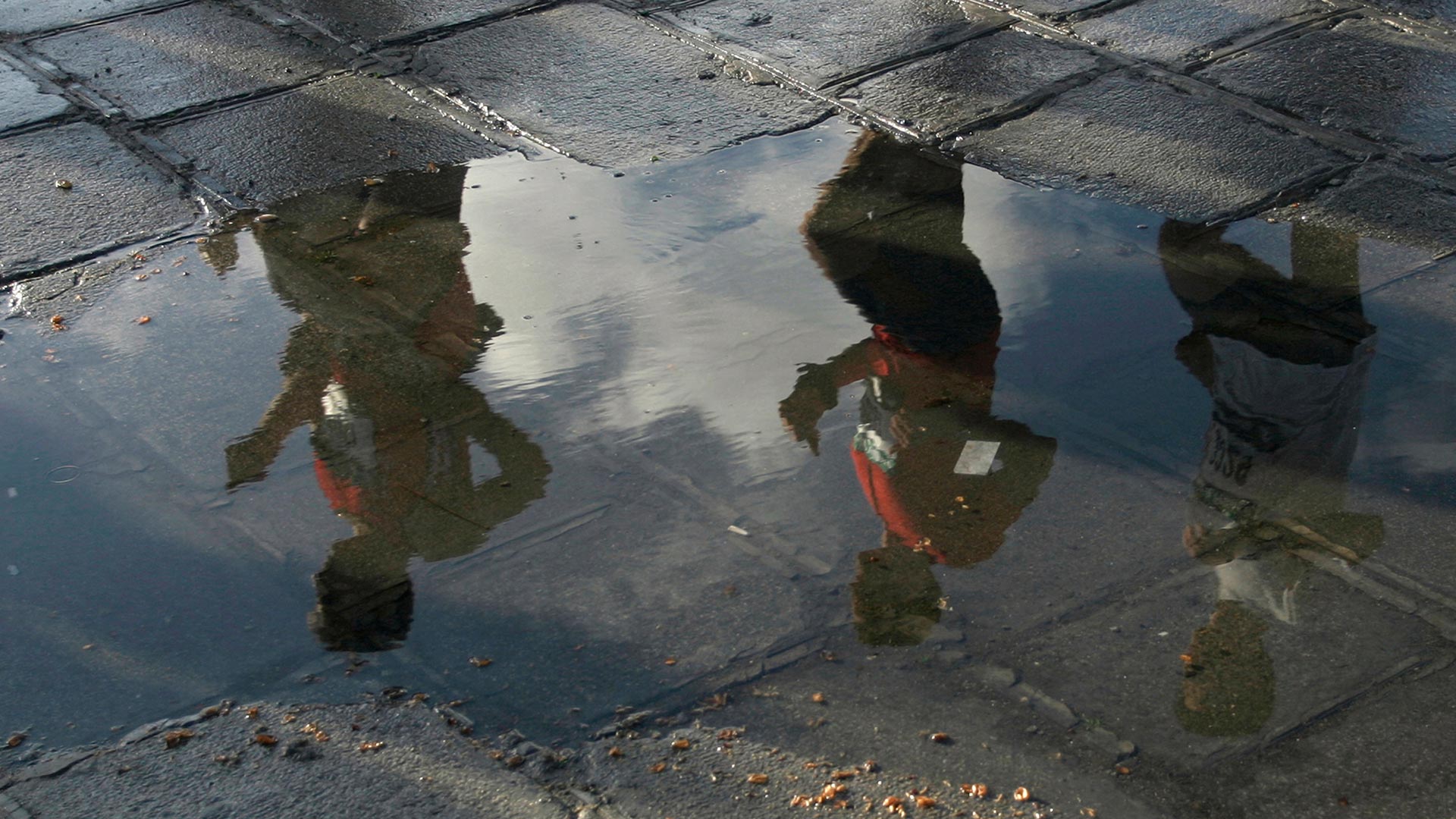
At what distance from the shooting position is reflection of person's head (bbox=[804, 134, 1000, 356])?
144 inches

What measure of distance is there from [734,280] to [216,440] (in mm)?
1509

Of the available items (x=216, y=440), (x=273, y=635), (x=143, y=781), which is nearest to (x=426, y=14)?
(x=216, y=440)

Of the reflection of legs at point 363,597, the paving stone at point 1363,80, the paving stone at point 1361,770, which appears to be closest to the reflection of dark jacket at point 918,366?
the paving stone at point 1361,770

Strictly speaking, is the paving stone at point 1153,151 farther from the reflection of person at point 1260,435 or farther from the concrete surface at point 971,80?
the reflection of person at point 1260,435

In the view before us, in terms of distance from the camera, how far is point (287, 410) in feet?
11.1

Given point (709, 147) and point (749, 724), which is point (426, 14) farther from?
point (749, 724)

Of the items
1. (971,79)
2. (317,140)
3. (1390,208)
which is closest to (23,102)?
(317,140)

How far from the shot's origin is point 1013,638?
2.66 metres

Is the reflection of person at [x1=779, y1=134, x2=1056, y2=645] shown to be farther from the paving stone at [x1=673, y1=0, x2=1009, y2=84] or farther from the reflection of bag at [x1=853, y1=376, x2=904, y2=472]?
the paving stone at [x1=673, y1=0, x2=1009, y2=84]

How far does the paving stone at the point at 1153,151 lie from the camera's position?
4.29 m

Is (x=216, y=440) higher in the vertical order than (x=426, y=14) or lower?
lower

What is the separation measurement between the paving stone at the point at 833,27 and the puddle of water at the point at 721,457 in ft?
3.79

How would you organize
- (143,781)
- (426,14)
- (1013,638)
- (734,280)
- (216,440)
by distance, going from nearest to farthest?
1. (143,781)
2. (1013,638)
3. (216,440)
4. (734,280)
5. (426,14)

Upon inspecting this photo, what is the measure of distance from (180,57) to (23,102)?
24.9 inches
